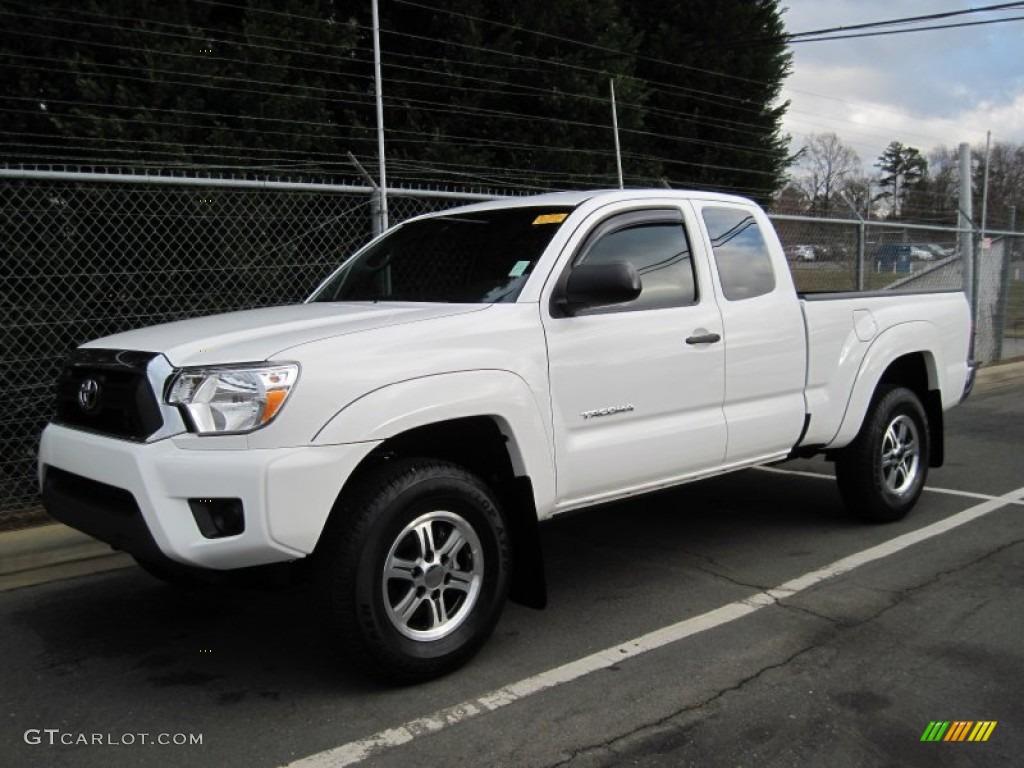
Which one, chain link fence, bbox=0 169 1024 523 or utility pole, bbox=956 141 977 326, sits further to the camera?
utility pole, bbox=956 141 977 326

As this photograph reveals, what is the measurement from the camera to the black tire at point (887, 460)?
538cm

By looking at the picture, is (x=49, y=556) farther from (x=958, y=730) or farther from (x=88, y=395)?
(x=958, y=730)

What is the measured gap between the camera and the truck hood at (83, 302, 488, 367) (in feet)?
10.4

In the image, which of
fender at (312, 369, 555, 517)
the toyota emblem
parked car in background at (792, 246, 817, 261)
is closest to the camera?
fender at (312, 369, 555, 517)

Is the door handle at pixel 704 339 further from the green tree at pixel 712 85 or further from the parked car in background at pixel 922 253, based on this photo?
the green tree at pixel 712 85

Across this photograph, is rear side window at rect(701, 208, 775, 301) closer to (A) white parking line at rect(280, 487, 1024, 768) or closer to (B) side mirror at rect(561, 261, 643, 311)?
(B) side mirror at rect(561, 261, 643, 311)

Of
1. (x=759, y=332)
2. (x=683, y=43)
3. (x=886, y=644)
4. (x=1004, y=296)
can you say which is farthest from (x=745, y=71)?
(x=886, y=644)

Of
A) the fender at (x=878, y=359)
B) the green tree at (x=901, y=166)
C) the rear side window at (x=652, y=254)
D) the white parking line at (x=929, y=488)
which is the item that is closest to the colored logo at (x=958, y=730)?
the rear side window at (x=652, y=254)

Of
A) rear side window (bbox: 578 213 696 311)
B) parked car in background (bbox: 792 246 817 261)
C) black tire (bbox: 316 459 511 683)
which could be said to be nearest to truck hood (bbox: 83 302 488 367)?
black tire (bbox: 316 459 511 683)

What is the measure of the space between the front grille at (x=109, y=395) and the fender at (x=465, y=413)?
687mm

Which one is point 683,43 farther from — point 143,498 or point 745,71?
point 143,498

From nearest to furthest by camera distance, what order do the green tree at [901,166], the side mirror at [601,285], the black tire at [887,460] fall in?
the side mirror at [601,285] → the black tire at [887,460] → the green tree at [901,166]

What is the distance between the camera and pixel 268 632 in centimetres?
406

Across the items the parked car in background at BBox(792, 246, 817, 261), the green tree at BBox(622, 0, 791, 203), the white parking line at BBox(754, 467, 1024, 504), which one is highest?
the green tree at BBox(622, 0, 791, 203)
